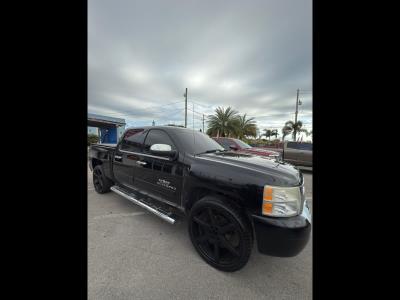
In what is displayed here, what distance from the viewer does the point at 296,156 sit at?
29.1 feet

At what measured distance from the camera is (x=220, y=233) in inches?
79.2

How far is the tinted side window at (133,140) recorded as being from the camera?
3.30 meters

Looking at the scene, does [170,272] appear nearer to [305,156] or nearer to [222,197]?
[222,197]

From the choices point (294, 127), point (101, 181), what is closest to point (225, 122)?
point (294, 127)

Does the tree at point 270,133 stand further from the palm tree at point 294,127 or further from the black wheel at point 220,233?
the black wheel at point 220,233

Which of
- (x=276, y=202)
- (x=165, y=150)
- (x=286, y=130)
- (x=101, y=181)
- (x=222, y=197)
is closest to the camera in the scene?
(x=276, y=202)

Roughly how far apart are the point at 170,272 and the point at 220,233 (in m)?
0.73

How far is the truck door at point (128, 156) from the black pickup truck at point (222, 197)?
0.19 feet

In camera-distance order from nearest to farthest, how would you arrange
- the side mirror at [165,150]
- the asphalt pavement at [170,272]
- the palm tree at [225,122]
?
1. the asphalt pavement at [170,272]
2. the side mirror at [165,150]
3. the palm tree at [225,122]

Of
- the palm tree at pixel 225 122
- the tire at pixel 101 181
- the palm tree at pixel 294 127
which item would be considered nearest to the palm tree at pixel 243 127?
the palm tree at pixel 225 122
